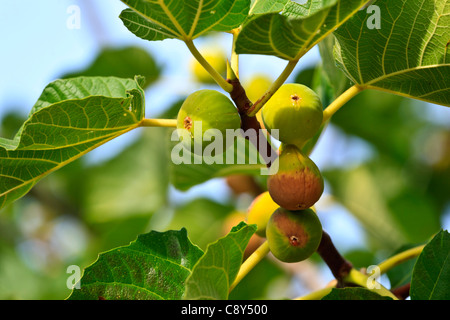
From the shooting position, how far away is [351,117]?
2129 mm

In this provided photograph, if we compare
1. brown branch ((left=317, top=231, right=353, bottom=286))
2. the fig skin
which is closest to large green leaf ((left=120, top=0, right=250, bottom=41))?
brown branch ((left=317, top=231, right=353, bottom=286))

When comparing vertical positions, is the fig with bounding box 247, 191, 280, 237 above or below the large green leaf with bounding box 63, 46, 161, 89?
below

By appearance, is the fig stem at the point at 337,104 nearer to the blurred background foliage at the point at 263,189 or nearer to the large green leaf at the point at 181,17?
the large green leaf at the point at 181,17

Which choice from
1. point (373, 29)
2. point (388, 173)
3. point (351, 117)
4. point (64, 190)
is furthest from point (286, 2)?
point (64, 190)

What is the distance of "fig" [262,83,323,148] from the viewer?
2.74 feet

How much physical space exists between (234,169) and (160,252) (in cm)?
37

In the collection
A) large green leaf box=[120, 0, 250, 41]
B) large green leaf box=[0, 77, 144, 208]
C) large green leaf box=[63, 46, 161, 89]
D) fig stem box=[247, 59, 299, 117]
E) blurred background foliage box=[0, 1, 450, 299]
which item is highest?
large green leaf box=[120, 0, 250, 41]

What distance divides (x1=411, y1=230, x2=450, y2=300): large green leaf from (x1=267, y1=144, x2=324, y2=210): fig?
0.21 metres

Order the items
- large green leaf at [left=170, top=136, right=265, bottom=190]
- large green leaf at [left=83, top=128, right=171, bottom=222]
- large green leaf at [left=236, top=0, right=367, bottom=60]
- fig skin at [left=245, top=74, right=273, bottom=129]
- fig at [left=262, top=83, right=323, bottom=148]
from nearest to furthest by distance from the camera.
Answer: large green leaf at [left=236, top=0, right=367, bottom=60] < fig at [left=262, top=83, right=323, bottom=148] < large green leaf at [left=170, top=136, right=265, bottom=190] < fig skin at [left=245, top=74, right=273, bottom=129] < large green leaf at [left=83, top=128, right=171, bottom=222]

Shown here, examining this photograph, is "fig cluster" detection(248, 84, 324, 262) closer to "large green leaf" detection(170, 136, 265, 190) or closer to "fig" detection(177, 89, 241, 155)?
"fig" detection(177, 89, 241, 155)

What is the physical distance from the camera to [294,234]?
0.84 metres

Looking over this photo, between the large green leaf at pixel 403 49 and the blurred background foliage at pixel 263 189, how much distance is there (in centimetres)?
94

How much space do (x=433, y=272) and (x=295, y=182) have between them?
28cm

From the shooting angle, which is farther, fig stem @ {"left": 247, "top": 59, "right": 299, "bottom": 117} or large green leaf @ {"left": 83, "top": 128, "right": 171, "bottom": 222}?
large green leaf @ {"left": 83, "top": 128, "right": 171, "bottom": 222}
